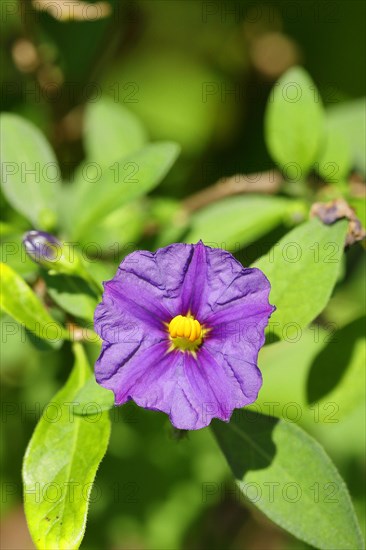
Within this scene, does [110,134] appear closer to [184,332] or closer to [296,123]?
[296,123]

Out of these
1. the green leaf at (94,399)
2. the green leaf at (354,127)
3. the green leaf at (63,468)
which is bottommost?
the green leaf at (63,468)

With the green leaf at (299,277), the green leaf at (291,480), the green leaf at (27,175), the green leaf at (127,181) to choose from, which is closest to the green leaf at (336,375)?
the green leaf at (291,480)

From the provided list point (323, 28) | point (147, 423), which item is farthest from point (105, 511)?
point (323, 28)

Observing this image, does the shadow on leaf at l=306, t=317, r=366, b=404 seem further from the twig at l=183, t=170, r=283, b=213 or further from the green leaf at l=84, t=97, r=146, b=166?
the green leaf at l=84, t=97, r=146, b=166

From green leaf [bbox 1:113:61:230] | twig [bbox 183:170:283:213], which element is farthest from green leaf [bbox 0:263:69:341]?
twig [bbox 183:170:283:213]

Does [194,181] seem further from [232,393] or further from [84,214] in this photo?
[232,393]

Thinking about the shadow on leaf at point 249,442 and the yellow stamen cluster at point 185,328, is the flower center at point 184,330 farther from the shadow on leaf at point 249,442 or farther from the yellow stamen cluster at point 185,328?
the shadow on leaf at point 249,442
